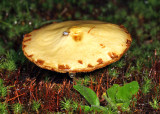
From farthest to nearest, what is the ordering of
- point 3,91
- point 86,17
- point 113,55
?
point 86,17
point 3,91
point 113,55

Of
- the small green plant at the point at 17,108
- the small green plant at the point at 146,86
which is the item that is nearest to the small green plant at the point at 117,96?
the small green plant at the point at 146,86

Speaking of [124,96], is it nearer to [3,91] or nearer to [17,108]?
[17,108]

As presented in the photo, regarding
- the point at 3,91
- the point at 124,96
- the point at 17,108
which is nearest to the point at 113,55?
the point at 124,96

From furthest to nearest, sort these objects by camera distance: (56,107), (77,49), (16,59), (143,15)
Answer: (143,15) < (16,59) < (56,107) < (77,49)

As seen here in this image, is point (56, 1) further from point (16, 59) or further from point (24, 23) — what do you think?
point (16, 59)

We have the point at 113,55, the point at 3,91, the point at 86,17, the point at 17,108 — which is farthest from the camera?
the point at 86,17

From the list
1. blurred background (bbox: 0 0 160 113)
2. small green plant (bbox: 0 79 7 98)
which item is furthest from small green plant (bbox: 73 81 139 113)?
small green plant (bbox: 0 79 7 98)

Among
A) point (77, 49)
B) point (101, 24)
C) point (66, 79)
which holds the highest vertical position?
point (101, 24)

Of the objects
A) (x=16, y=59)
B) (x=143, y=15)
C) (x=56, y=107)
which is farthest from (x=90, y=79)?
(x=143, y=15)
